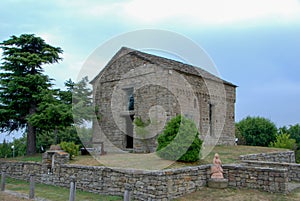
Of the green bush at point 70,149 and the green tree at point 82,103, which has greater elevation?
the green tree at point 82,103

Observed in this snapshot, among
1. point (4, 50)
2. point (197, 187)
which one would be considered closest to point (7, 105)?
point (4, 50)

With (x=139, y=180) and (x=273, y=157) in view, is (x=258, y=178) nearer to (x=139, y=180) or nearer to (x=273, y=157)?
(x=139, y=180)

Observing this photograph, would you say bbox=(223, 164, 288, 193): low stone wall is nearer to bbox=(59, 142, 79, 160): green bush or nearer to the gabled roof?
→ bbox=(59, 142, 79, 160): green bush

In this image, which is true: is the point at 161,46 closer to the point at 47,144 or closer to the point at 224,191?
the point at 224,191

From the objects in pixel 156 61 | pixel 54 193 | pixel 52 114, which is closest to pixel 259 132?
Result: pixel 156 61

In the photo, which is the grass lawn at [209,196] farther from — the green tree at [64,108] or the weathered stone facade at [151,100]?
the weathered stone facade at [151,100]

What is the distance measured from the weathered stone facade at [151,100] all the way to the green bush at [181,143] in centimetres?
445

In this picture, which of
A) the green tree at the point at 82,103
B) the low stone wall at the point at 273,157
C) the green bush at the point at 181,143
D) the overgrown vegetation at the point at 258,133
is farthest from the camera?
the overgrown vegetation at the point at 258,133

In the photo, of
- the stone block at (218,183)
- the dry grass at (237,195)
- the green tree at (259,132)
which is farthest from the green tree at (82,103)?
the green tree at (259,132)

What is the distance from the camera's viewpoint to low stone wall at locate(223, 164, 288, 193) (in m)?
8.31

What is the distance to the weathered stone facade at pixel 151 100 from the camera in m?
14.7

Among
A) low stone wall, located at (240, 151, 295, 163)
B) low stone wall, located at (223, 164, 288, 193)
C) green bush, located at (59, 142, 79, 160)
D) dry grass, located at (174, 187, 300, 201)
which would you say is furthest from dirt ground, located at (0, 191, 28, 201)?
low stone wall, located at (240, 151, 295, 163)

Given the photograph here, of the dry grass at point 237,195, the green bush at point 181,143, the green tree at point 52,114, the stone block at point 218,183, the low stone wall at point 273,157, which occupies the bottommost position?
the dry grass at point 237,195

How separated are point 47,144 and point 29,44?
9.20 m
